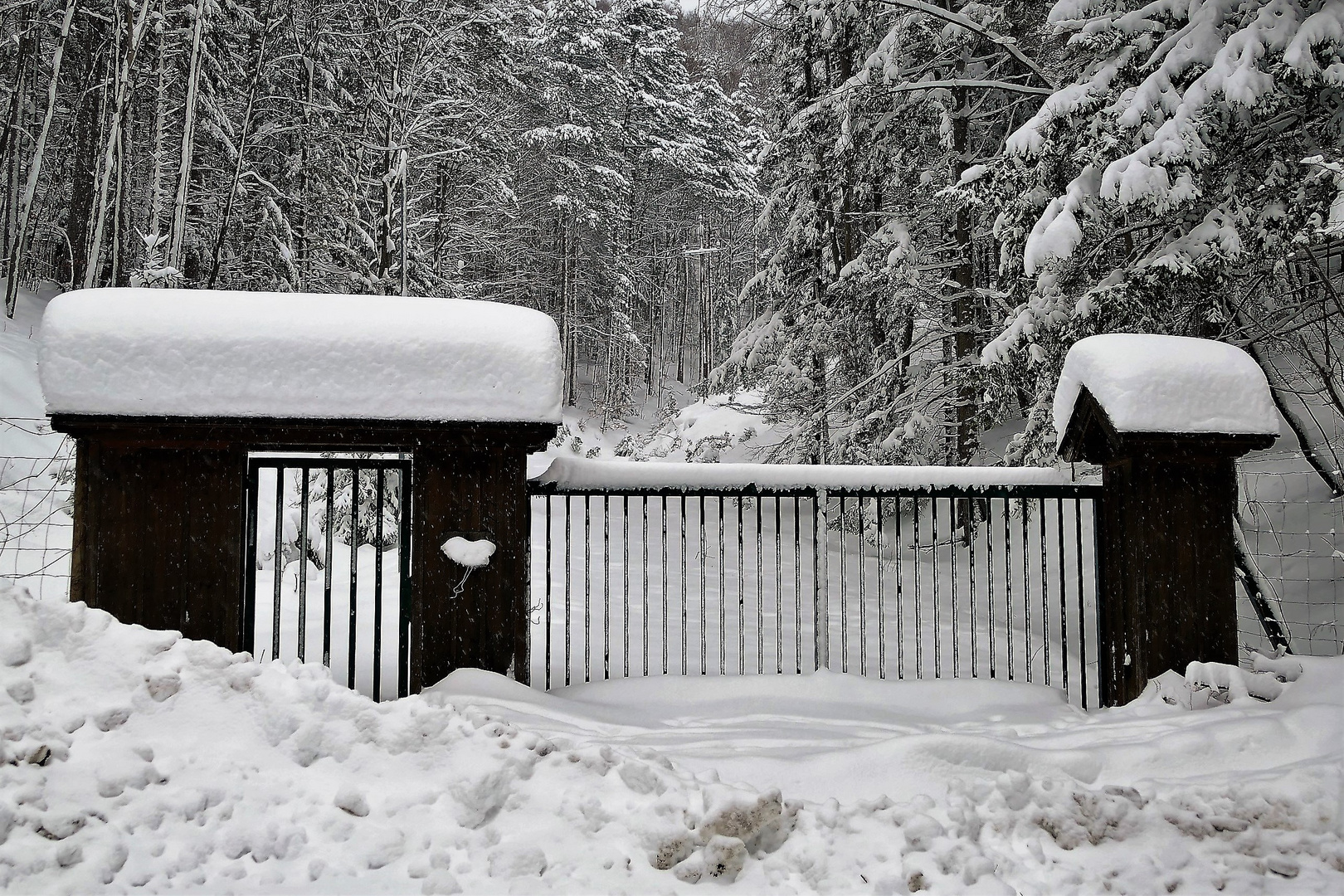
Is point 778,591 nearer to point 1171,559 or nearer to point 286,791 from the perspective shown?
point 1171,559

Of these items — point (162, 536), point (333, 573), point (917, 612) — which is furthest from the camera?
point (333, 573)

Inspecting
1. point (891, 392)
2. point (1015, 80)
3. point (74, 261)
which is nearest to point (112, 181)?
point (74, 261)

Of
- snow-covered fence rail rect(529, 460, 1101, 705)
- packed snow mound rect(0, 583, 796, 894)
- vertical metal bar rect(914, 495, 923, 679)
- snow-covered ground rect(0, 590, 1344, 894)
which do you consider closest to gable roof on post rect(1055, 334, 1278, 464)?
snow-covered fence rail rect(529, 460, 1101, 705)

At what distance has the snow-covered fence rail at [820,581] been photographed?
17.4 ft

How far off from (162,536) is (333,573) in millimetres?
4121

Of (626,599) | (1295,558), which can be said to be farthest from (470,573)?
(1295,558)

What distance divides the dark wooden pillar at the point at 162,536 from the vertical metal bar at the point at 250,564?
5cm

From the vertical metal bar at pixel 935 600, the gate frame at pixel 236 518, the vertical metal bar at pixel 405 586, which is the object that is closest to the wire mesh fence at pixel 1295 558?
the vertical metal bar at pixel 935 600

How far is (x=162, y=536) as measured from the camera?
4547 millimetres

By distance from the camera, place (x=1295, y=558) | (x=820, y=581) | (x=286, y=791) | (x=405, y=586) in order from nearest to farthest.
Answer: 1. (x=286, y=791)
2. (x=405, y=586)
3. (x=1295, y=558)
4. (x=820, y=581)

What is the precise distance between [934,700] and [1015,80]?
Result: 8287 millimetres

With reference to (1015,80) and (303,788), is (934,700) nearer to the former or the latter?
(303,788)

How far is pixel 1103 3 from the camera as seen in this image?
21.6 ft

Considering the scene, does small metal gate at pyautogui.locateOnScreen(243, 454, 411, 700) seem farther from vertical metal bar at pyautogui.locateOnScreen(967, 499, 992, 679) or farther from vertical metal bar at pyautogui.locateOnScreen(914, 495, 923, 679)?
vertical metal bar at pyautogui.locateOnScreen(967, 499, 992, 679)
